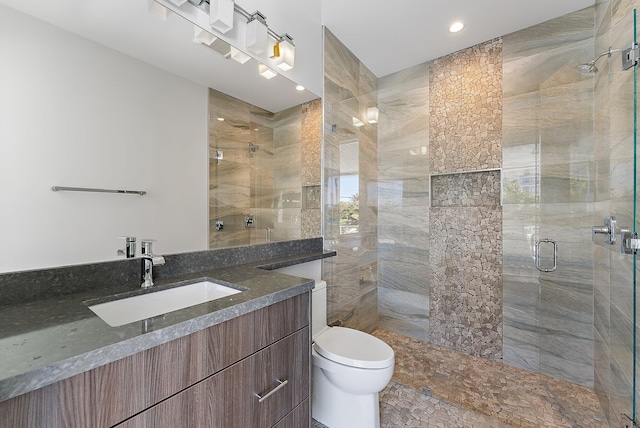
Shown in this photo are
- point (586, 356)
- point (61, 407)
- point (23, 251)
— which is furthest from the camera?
point (586, 356)

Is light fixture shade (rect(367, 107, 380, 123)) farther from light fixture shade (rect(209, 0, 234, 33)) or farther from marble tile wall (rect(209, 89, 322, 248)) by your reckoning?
light fixture shade (rect(209, 0, 234, 33))

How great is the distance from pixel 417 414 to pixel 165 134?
2112 mm

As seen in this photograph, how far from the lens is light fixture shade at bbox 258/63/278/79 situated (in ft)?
5.52

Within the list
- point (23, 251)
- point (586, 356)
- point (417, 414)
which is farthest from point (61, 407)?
point (586, 356)

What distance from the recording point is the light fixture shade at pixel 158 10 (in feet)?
3.91

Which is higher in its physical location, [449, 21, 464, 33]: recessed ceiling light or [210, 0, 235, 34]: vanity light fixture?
[449, 21, 464, 33]: recessed ceiling light

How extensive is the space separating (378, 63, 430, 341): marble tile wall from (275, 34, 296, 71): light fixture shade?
1.39 m

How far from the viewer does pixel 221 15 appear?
1365 mm

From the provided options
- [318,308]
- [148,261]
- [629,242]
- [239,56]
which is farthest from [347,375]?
[239,56]

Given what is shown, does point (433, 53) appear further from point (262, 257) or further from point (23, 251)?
point (23, 251)

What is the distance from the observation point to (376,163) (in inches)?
114

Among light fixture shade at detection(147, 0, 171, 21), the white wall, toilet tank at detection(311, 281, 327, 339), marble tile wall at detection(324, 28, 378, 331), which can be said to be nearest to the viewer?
the white wall

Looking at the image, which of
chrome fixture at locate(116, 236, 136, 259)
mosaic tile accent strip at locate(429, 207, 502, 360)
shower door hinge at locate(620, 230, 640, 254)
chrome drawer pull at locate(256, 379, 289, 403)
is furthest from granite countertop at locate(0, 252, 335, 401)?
mosaic tile accent strip at locate(429, 207, 502, 360)

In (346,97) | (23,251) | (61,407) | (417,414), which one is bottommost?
(417,414)
